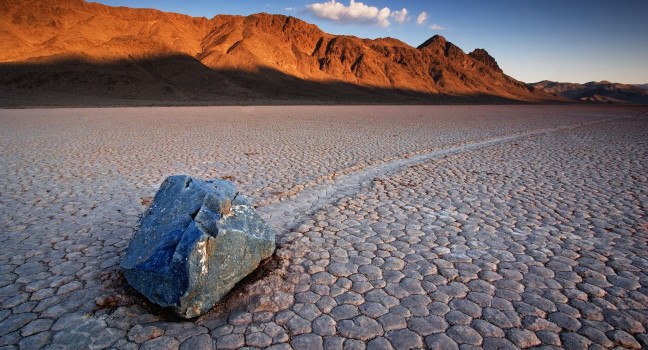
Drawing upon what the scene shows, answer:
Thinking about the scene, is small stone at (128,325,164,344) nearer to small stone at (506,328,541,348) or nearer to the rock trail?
the rock trail

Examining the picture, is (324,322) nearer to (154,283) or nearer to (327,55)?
(154,283)

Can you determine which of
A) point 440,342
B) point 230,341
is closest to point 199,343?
point 230,341

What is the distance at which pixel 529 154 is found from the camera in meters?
11.2

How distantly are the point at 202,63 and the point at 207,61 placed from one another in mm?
3664

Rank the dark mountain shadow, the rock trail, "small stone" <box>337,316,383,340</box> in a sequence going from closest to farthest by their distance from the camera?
"small stone" <box>337,316,383,340</box>, the rock trail, the dark mountain shadow

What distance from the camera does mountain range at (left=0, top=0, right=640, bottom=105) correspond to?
50.7 m

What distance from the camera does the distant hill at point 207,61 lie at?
171 feet

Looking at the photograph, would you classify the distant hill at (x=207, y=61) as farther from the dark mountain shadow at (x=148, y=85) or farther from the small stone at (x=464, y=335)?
the small stone at (x=464, y=335)

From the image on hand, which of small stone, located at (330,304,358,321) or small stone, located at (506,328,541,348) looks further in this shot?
small stone, located at (330,304,358,321)

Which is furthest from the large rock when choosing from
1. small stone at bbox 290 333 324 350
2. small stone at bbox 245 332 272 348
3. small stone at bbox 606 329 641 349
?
small stone at bbox 606 329 641 349

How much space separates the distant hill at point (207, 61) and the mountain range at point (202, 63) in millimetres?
196

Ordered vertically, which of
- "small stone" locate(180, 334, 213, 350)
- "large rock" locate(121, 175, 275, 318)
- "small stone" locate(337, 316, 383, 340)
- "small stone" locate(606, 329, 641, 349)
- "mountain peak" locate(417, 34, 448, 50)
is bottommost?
"small stone" locate(606, 329, 641, 349)

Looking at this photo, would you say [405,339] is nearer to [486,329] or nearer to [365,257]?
[486,329]

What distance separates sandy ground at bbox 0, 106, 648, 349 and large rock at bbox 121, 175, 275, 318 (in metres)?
0.19
